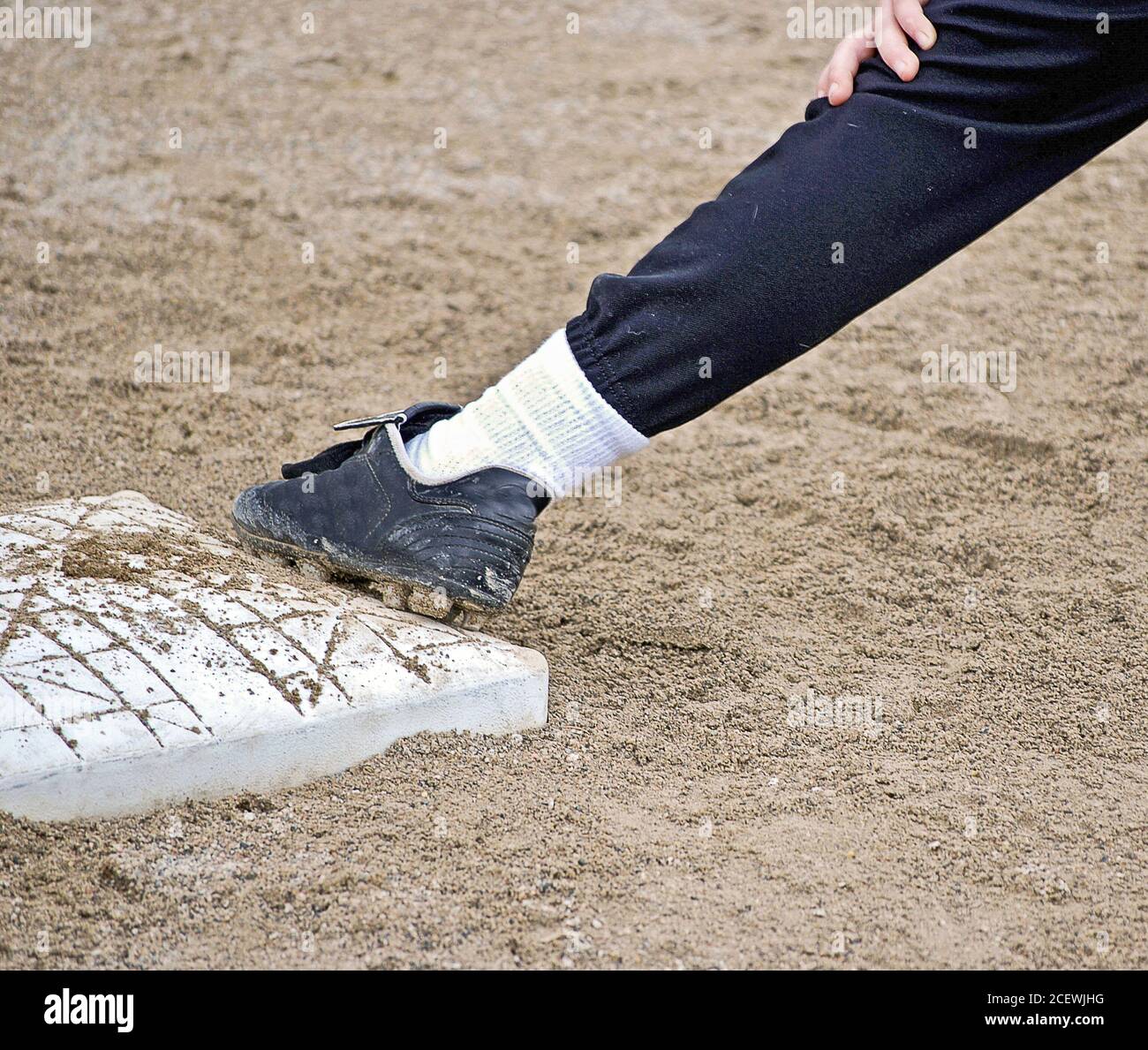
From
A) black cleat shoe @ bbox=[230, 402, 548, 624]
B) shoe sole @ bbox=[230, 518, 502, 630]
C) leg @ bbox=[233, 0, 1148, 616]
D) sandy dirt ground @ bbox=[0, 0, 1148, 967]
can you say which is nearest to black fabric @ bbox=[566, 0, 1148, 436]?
leg @ bbox=[233, 0, 1148, 616]

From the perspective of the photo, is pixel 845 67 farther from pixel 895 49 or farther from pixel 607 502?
pixel 607 502

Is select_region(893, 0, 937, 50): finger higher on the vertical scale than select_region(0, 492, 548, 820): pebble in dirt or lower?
higher

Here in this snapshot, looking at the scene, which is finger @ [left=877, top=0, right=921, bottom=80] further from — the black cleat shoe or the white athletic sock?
the black cleat shoe

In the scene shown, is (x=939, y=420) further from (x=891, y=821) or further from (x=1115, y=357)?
(x=891, y=821)

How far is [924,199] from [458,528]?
779 millimetres

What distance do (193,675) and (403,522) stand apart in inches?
15.1

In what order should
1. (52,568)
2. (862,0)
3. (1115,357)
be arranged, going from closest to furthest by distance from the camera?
(52,568)
(1115,357)
(862,0)

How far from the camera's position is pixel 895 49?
1517 millimetres

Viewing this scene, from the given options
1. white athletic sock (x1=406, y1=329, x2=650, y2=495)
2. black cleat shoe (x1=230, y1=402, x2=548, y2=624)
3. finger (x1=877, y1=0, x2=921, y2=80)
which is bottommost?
black cleat shoe (x1=230, y1=402, x2=548, y2=624)

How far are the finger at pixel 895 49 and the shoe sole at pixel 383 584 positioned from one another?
0.92 metres

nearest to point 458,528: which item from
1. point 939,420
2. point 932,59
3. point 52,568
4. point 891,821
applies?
point 52,568

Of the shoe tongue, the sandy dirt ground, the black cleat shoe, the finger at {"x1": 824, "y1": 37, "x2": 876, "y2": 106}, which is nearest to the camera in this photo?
the sandy dirt ground

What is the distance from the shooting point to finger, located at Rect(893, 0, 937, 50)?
4.92 feet

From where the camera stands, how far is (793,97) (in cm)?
445
